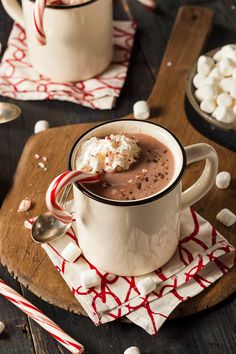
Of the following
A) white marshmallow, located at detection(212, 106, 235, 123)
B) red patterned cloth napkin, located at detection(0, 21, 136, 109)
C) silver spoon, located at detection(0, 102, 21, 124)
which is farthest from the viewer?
red patterned cloth napkin, located at detection(0, 21, 136, 109)

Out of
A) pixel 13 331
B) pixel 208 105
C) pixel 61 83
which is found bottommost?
pixel 13 331

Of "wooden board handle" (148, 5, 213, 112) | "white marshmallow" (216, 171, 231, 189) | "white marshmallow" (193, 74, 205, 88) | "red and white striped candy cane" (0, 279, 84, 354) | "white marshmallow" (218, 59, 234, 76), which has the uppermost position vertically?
"white marshmallow" (218, 59, 234, 76)

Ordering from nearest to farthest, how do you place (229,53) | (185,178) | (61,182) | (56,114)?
1. (61,182)
2. (185,178)
3. (229,53)
4. (56,114)

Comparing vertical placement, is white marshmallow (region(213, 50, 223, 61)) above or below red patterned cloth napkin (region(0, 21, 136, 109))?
above

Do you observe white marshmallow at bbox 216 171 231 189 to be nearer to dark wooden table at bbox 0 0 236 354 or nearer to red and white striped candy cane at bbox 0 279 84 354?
dark wooden table at bbox 0 0 236 354

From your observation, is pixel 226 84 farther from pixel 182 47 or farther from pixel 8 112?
pixel 8 112

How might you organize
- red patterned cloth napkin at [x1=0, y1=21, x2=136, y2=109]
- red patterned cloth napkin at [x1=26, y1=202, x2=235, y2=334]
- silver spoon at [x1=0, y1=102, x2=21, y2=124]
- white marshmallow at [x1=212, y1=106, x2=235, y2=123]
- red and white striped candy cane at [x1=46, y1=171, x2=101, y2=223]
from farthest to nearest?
red patterned cloth napkin at [x1=0, y1=21, x2=136, y2=109] < silver spoon at [x1=0, y1=102, x2=21, y2=124] < white marshmallow at [x1=212, y1=106, x2=235, y2=123] < red patterned cloth napkin at [x1=26, y1=202, x2=235, y2=334] < red and white striped candy cane at [x1=46, y1=171, x2=101, y2=223]

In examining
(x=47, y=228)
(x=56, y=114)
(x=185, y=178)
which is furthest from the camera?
(x=56, y=114)

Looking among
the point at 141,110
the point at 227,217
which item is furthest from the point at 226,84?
the point at 227,217

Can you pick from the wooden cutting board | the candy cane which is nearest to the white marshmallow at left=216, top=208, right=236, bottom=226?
the wooden cutting board
